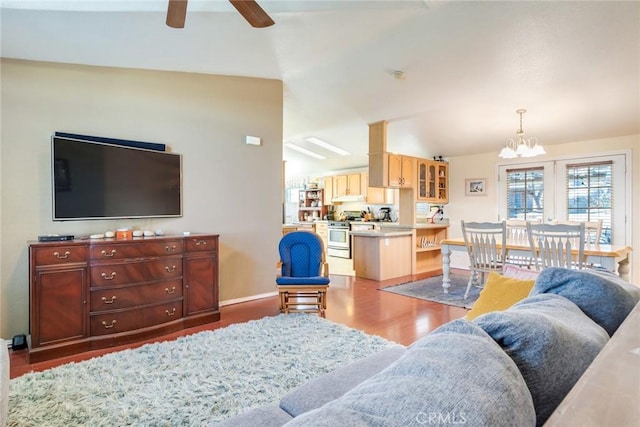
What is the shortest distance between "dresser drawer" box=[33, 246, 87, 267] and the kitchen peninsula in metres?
4.02

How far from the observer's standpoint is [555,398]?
0.72 m

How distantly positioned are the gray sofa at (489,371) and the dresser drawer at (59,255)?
236cm

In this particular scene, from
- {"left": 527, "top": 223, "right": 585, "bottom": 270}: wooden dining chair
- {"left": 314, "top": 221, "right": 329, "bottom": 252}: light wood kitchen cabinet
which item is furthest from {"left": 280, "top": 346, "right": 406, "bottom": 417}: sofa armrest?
{"left": 314, "top": 221, "right": 329, "bottom": 252}: light wood kitchen cabinet

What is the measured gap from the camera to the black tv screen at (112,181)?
9.45 ft

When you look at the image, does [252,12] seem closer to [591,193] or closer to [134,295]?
[134,295]

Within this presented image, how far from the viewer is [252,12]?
2.14 metres

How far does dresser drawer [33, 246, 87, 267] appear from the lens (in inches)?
98.6

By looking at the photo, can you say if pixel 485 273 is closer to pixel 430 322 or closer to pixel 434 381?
pixel 430 322

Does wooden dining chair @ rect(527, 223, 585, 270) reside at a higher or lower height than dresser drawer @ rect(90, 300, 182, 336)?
higher

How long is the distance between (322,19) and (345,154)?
4811 mm

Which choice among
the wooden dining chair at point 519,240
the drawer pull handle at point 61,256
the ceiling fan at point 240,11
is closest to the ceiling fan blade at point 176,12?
the ceiling fan at point 240,11

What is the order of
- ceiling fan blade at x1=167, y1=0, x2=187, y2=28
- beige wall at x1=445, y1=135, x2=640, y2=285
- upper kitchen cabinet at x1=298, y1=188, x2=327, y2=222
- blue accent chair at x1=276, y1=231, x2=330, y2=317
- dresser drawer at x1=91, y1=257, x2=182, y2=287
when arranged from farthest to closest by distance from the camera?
1. upper kitchen cabinet at x1=298, y1=188, x2=327, y2=222
2. beige wall at x1=445, y1=135, x2=640, y2=285
3. blue accent chair at x1=276, y1=231, x2=330, y2=317
4. dresser drawer at x1=91, y1=257, x2=182, y2=287
5. ceiling fan blade at x1=167, y1=0, x2=187, y2=28

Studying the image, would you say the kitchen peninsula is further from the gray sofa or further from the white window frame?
the gray sofa

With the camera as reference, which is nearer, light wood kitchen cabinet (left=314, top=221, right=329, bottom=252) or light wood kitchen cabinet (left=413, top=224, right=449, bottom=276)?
light wood kitchen cabinet (left=413, top=224, right=449, bottom=276)
